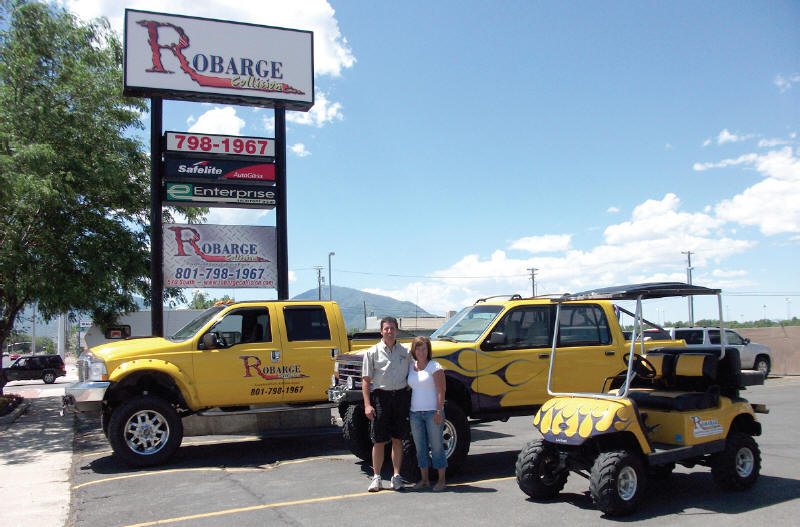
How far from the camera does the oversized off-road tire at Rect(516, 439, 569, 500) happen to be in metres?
6.68

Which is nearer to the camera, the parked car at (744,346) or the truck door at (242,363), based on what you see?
the truck door at (242,363)

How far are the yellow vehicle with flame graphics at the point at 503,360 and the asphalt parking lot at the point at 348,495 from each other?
0.64 meters

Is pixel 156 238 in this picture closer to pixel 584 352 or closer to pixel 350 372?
pixel 350 372

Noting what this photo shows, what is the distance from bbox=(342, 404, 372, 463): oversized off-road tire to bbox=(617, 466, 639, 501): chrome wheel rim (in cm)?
348

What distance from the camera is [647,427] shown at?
6.81 m

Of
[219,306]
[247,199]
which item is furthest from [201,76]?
[219,306]

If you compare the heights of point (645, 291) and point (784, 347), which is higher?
point (645, 291)

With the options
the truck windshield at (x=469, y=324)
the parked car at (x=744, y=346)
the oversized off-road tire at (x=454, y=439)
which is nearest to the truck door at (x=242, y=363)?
the truck windshield at (x=469, y=324)

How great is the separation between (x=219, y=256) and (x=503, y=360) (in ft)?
27.4

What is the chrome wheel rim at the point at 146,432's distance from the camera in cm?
928

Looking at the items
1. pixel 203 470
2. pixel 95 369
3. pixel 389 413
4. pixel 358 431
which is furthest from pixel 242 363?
pixel 389 413

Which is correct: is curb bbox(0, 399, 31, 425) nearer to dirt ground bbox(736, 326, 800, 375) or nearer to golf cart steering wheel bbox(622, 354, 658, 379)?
golf cart steering wheel bbox(622, 354, 658, 379)

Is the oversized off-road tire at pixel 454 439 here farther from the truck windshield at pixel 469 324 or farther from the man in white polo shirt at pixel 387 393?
the truck windshield at pixel 469 324

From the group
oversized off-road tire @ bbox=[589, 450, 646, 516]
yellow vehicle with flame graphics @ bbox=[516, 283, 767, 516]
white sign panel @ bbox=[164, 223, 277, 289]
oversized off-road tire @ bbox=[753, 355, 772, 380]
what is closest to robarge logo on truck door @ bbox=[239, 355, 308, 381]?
yellow vehicle with flame graphics @ bbox=[516, 283, 767, 516]
